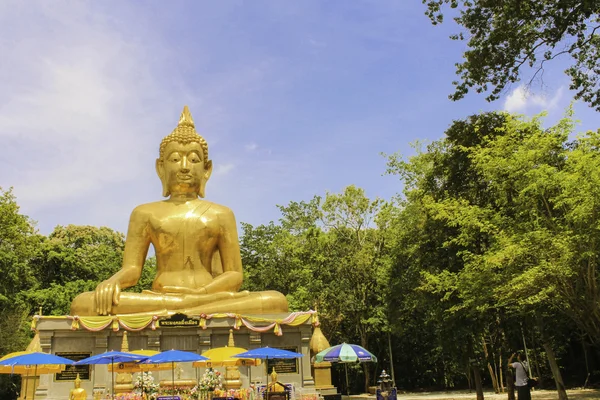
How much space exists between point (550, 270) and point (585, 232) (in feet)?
4.84

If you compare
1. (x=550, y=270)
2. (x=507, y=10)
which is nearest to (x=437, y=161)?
(x=550, y=270)

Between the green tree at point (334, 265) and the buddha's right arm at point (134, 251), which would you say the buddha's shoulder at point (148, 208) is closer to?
the buddha's right arm at point (134, 251)

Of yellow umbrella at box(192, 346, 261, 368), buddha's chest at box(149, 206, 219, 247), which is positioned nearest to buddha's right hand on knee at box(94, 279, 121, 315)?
buddha's chest at box(149, 206, 219, 247)

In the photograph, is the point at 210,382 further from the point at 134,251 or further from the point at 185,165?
the point at 185,165

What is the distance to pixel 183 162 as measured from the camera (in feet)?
55.8

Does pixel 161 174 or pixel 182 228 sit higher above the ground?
pixel 161 174

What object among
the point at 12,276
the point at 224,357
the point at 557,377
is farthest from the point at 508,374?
the point at 12,276

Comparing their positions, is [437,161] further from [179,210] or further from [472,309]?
[179,210]

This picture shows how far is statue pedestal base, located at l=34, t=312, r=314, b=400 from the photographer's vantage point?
44.8 ft

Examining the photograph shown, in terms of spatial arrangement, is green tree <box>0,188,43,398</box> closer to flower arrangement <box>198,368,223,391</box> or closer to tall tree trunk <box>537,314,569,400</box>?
flower arrangement <box>198,368,223,391</box>

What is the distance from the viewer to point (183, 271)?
622 inches

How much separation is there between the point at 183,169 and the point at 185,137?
41.5 inches

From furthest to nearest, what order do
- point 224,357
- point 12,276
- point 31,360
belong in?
point 12,276
point 224,357
point 31,360

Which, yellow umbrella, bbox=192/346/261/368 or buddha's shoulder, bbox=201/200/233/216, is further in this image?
buddha's shoulder, bbox=201/200/233/216
